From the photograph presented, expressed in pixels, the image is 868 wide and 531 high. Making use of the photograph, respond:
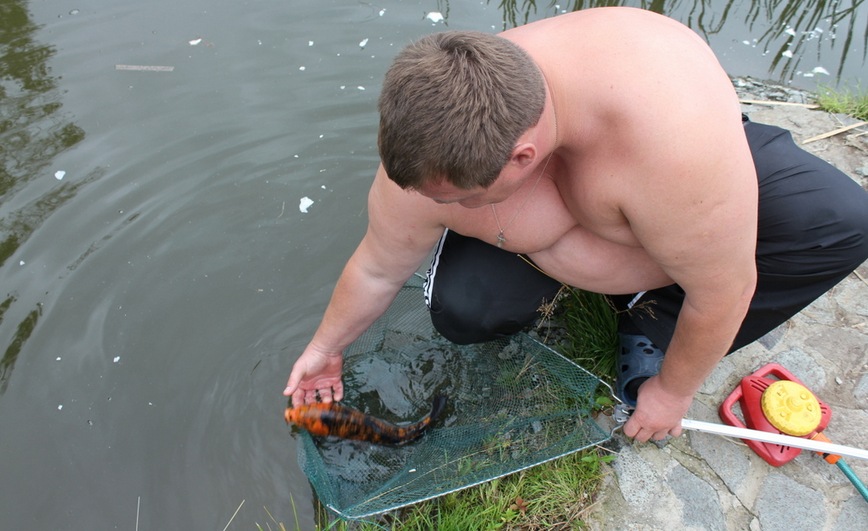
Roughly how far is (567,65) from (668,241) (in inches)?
23.9

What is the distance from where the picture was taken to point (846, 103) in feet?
14.8

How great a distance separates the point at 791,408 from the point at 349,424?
1.85 metres

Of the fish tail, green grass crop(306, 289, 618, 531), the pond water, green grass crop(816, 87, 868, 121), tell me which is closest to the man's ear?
green grass crop(306, 289, 618, 531)

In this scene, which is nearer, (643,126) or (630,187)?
(643,126)

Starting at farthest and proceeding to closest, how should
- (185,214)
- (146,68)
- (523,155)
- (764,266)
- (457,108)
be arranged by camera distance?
(146,68), (185,214), (764,266), (523,155), (457,108)

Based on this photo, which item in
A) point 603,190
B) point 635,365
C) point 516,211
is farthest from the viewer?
point 635,365

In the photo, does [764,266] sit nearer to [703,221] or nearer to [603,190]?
[703,221]

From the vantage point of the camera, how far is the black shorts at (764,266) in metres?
2.30

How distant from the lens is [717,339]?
83.5 inches

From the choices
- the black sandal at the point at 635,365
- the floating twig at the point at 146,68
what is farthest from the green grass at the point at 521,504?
the floating twig at the point at 146,68

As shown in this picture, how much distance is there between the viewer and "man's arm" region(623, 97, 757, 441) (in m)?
1.74

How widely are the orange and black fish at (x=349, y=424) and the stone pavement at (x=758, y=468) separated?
869 millimetres

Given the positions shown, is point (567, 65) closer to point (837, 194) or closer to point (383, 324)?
point (837, 194)

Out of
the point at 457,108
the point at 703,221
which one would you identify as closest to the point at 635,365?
the point at 703,221
